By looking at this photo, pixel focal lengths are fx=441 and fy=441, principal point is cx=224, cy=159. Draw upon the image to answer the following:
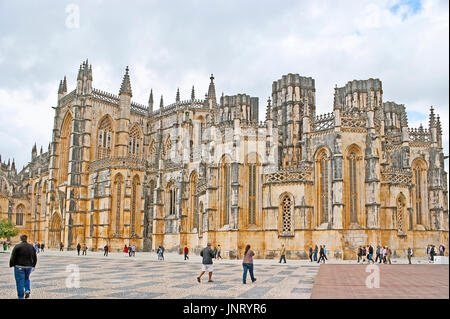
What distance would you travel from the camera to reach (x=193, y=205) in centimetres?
4741

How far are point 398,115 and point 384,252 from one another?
88.4 feet

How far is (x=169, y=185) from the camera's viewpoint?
51.9m

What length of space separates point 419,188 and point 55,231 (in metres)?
46.5

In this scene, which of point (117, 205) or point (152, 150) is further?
point (152, 150)

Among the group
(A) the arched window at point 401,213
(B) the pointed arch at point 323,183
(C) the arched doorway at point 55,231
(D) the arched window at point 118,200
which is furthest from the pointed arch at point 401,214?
(C) the arched doorway at point 55,231

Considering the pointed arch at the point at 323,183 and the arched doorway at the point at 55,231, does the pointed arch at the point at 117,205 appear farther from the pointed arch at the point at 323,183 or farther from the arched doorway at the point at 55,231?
the pointed arch at the point at 323,183

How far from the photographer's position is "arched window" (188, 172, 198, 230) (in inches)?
1836

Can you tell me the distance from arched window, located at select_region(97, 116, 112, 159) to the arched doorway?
10.2m

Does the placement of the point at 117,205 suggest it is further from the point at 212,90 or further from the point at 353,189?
the point at 353,189

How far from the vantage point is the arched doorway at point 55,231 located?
A: 2368 inches

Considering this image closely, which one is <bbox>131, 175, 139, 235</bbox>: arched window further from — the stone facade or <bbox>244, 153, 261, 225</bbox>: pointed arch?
<bbox>244, 153, 261, 225</bbox>: pointed arch

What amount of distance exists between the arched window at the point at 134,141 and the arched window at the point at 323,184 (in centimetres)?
3422

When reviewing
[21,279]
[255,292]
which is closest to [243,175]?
[255,292]
